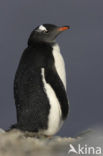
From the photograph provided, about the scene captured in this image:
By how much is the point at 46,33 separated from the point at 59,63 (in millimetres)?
717

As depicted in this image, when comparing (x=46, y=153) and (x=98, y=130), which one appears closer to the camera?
(x=46, y=153)

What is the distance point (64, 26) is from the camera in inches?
350

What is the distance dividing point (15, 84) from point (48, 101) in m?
0.68

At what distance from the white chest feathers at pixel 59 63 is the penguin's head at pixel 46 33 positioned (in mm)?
258

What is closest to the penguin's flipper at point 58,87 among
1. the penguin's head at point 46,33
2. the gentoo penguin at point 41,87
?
the gentoo penguin at point 41,87

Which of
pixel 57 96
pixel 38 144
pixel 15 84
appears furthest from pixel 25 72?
pixel 38 144

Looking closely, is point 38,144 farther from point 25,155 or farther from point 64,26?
point 64,26

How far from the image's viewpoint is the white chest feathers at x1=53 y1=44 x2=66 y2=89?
7961mm

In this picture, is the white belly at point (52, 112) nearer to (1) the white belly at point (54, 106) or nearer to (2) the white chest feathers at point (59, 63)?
(1) the white belly at point (54, 106)

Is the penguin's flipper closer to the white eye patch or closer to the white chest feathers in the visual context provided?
the white chest feathers

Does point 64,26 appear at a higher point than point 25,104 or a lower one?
higher

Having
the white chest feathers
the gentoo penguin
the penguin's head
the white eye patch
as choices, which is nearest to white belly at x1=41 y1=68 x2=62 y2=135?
the gentoo penguin

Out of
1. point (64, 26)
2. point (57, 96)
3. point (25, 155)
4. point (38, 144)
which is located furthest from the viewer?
point (64, 26)

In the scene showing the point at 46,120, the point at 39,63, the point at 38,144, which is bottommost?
the point at 46,120
